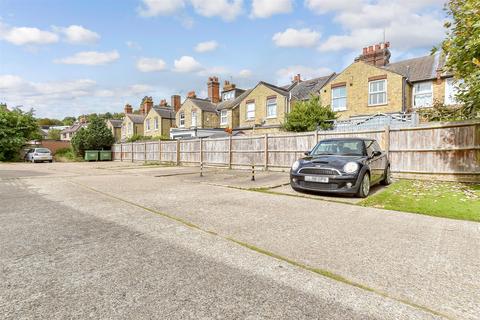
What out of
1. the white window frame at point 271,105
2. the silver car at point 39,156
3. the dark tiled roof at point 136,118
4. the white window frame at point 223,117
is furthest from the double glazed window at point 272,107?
the dark tiled roof at point 136,118

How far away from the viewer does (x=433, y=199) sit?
7.32 metres

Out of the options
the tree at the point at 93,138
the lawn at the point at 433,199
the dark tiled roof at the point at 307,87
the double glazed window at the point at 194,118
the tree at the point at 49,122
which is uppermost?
the tree at the point at 49,122

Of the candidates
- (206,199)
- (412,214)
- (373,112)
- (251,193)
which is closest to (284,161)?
(251,193)

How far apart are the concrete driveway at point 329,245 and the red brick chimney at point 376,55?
21.9 metres

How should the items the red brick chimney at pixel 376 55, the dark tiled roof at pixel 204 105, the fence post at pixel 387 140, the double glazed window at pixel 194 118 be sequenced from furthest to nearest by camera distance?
the double glazed window at pixel 194 118 < the dark tiled roof at pixel 204 105 < the red brick chimney at pixel 376 55 < the fence post at pixel 387 140

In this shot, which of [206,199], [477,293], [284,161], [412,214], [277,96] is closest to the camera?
[477,293]

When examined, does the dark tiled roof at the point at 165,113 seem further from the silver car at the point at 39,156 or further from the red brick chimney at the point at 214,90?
the silver car at the point at 39,156

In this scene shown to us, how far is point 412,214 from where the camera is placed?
588 cm

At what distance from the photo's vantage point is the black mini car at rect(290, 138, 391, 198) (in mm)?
7367

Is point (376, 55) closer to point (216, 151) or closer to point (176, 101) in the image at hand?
point (216, 151)

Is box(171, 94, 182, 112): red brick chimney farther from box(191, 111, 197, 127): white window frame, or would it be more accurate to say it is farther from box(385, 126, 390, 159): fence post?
box(385, 126, 390, 159): fence post

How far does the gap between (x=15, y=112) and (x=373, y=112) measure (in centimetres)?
3642

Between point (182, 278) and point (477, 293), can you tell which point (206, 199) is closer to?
point (182, 278)

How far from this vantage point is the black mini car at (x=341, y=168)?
7367 millimetres
